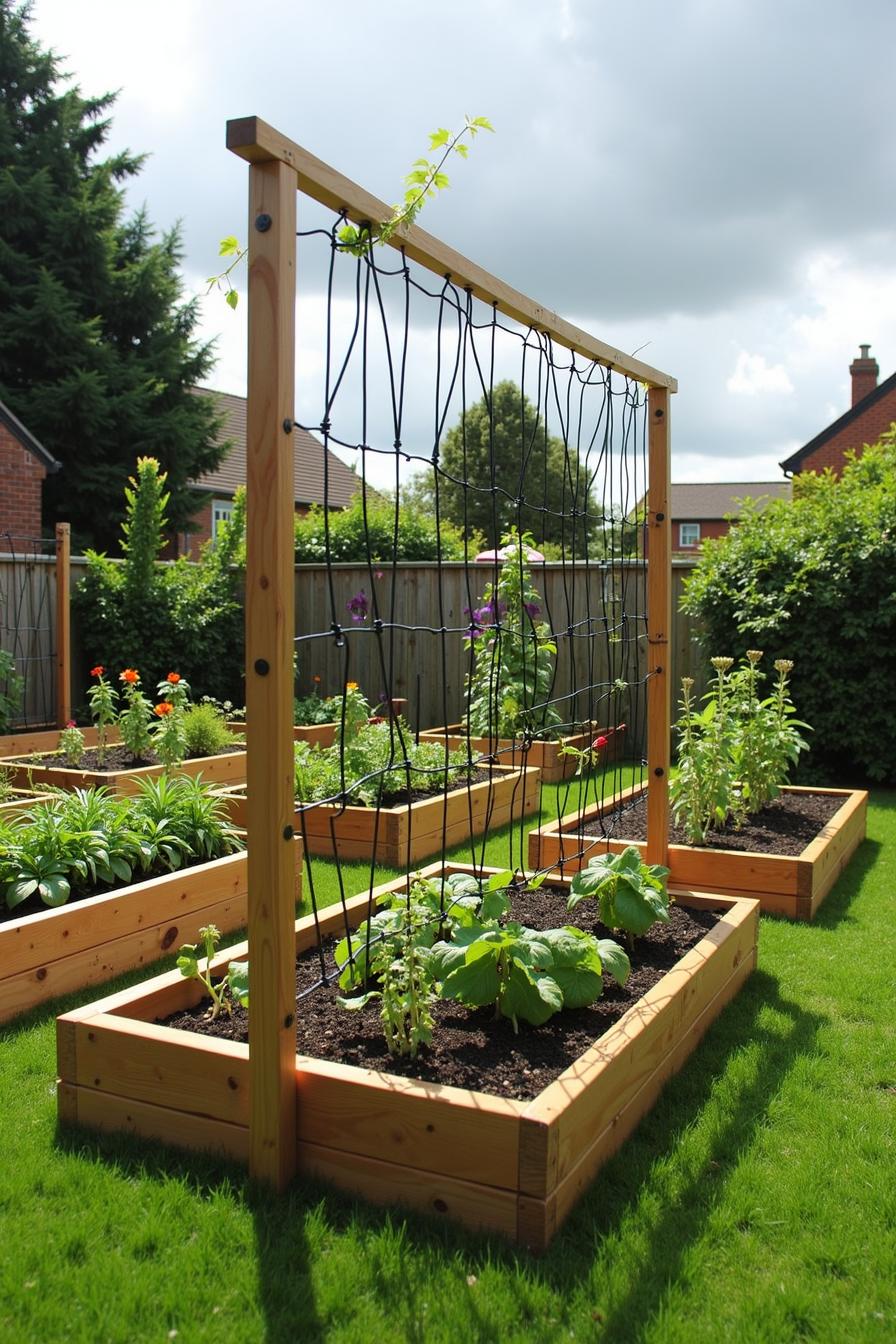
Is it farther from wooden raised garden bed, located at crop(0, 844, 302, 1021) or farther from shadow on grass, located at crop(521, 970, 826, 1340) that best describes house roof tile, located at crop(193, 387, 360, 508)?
shadow on grass, located at crop(521, 970, 826, 1340)

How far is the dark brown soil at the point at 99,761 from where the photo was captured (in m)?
6.63

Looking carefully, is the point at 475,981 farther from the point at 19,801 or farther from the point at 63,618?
the point at 63,618

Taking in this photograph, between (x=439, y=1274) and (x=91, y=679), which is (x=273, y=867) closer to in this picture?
(x=439, y=1274)

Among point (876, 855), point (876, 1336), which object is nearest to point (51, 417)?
point (876, 855)

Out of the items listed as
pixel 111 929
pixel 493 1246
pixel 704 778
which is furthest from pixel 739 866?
pixel 493 1246

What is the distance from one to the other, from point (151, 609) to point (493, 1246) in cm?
795

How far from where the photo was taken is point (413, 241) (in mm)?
2531

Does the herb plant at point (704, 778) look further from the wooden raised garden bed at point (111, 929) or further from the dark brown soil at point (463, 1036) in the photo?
the wooden raised garden bed at point (111, 929)

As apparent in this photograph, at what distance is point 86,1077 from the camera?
8.17 ft

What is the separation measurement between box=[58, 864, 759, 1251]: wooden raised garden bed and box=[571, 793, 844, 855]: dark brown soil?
1.99m

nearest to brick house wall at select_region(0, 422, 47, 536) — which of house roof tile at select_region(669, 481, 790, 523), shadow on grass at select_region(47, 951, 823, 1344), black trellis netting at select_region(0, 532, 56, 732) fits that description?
black trellis netting at select_region(0, 532, 56, 732)

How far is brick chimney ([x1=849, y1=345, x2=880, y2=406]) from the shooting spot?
888 inches

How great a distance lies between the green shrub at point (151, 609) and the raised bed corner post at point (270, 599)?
7.35 m

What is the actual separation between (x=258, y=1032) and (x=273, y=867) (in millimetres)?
366
